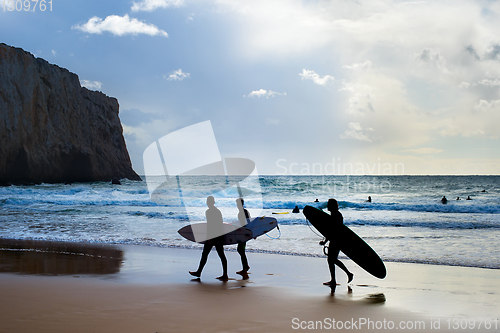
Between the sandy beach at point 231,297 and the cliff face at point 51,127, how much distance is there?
33867 mm

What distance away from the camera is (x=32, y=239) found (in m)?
10.6

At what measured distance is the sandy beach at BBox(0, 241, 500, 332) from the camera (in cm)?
388

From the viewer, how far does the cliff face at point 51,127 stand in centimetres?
3509

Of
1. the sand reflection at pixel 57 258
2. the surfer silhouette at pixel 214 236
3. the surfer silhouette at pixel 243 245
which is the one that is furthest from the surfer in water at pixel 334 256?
the sand reflection at pixel 57 258

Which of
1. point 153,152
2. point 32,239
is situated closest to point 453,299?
point 153,152

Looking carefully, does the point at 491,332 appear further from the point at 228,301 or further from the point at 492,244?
the point at 492,244

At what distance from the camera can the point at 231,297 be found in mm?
4969

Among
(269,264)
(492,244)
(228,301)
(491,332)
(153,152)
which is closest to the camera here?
(491,332)

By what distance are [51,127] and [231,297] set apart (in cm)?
4357

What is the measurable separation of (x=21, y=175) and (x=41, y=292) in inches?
1463

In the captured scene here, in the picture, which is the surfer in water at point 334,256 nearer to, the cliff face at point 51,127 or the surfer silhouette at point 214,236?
the surfer silhouette at point 214,236

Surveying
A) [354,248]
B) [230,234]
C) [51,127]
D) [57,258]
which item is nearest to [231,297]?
[230,234]

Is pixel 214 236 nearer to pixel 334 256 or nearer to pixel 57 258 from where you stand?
pixel 334 256

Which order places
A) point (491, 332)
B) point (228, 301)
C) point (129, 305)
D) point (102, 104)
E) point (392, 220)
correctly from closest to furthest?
1. point (491, 332)
2. point (129, 305)
3. point (228, 301)
4. point (392, 220)
5. point (102, 104)
